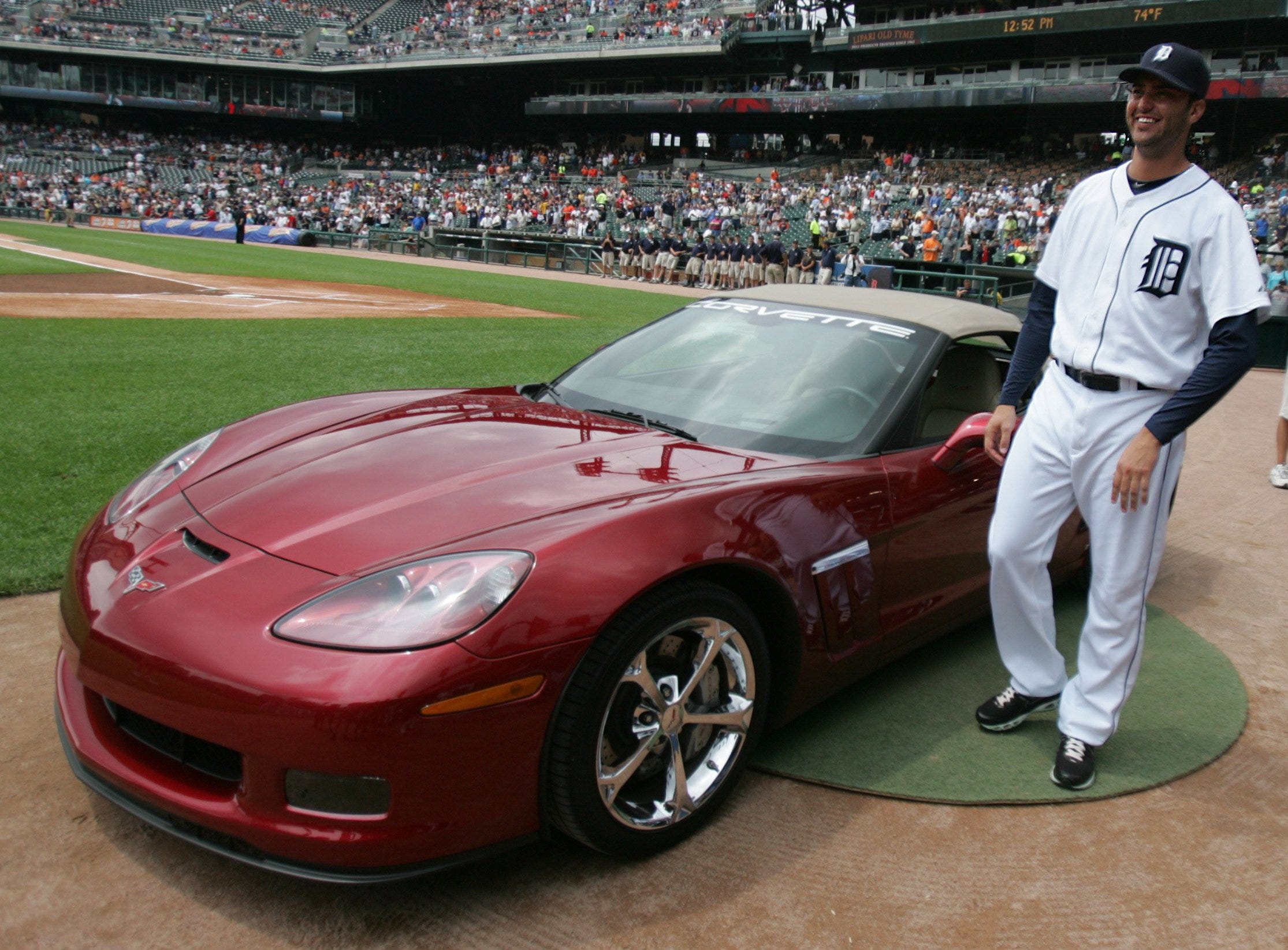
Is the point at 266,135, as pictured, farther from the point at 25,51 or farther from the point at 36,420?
the point at 36,420

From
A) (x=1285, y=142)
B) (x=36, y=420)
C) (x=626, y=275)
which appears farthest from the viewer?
(x=1285, y=142)

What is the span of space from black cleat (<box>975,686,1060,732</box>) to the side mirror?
0.73 metres

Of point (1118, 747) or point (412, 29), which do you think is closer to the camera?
point (1118, 747)

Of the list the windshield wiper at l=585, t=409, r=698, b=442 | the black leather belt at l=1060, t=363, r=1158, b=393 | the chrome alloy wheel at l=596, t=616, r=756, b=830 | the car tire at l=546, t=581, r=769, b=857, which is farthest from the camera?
the windshield wiper at l=585, t=409, r=698, b=442

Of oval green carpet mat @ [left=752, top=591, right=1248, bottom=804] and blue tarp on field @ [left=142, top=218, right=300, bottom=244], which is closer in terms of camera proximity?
oval green carpet mat @ [left=752, top=591, right=1248, bottom=804]

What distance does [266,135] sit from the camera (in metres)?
67.3

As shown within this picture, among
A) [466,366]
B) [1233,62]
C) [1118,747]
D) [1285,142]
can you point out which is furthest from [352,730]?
[1233,62]

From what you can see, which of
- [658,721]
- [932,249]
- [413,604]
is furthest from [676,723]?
[932,249]

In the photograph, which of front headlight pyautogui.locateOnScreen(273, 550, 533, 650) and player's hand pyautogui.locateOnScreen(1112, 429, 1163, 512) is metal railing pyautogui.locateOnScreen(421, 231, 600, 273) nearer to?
player's hand pyautogui.locateOnScreen(1112, 429, 1163, 512)

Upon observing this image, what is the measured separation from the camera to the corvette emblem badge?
2.32 meters

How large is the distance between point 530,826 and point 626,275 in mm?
28815

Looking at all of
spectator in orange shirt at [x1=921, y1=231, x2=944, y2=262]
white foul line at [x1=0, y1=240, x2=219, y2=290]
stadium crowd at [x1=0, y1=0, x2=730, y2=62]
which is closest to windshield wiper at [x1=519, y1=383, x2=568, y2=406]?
white foul line at [x1=0, y1=240, x2=219, y2=290]

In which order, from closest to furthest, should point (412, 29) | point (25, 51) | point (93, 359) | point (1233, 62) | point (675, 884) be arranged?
point (675, 884) → point (93, 359) → point (1233, 62) → point (25, 51) → point (412, 29)

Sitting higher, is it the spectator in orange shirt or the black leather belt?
the black leather belt
